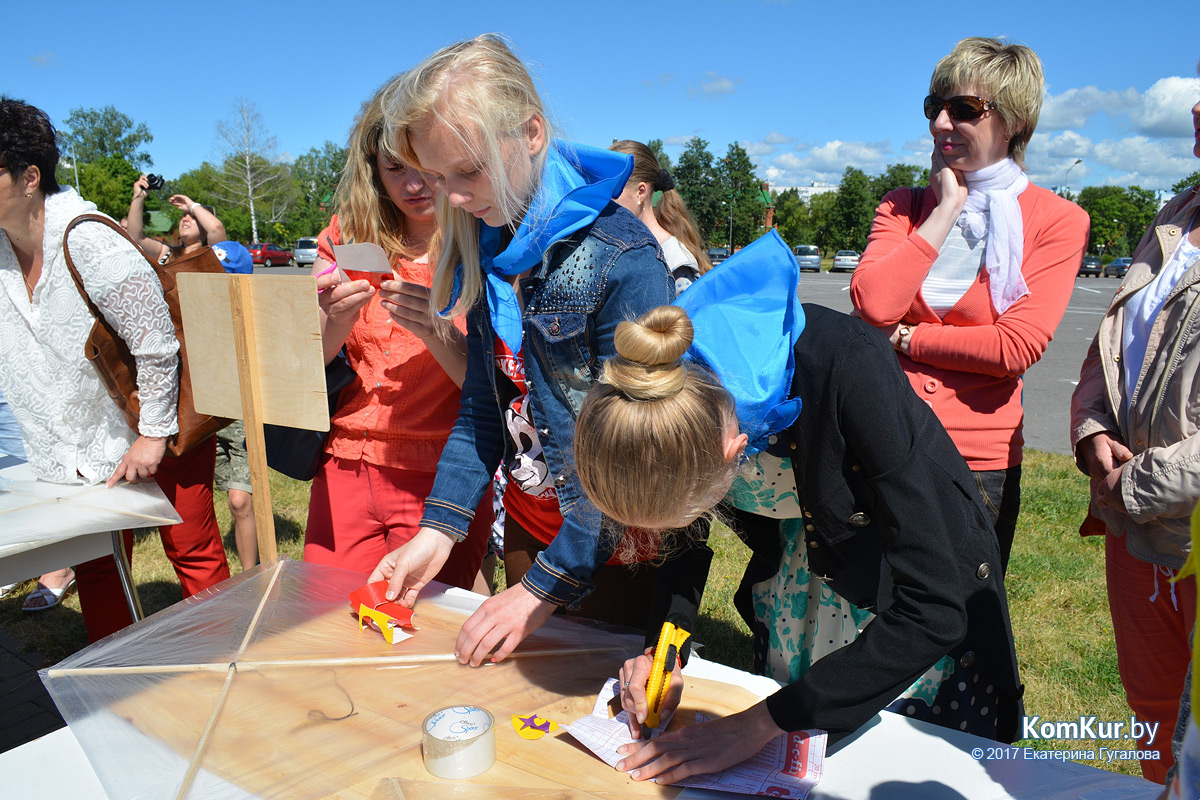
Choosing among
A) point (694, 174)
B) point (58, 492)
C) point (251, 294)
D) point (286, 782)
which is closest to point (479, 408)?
point (251, 294)

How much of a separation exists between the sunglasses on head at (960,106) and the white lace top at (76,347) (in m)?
2.22

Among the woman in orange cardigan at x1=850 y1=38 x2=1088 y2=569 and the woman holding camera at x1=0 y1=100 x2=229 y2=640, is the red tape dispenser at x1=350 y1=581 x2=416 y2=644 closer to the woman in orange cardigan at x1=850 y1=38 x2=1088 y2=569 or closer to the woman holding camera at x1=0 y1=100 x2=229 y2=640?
the woman holding camera at x1=0 y1=100 x2=229 y2=640

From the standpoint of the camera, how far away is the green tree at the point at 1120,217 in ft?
166

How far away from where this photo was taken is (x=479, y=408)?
1.69 metres

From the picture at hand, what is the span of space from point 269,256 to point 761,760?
37.8 metres

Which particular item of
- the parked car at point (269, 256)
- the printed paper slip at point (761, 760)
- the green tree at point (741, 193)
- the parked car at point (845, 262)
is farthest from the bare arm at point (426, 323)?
the green tree at point (741, 193)

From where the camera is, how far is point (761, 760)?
1.15 m

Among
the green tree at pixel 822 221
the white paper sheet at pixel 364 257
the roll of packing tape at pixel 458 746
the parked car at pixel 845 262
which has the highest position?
the green tree at pixel 822 221

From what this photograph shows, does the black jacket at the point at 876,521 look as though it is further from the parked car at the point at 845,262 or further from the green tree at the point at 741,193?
the green tree at the point at 741,193

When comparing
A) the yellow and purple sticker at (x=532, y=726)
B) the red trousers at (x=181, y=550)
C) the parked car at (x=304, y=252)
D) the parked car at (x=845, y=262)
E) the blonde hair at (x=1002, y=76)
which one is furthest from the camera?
the parked car at (x=845, y=262)

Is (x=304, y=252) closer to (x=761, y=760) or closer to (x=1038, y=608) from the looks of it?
(x=1038, y=608)

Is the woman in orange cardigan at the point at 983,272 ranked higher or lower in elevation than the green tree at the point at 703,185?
lower

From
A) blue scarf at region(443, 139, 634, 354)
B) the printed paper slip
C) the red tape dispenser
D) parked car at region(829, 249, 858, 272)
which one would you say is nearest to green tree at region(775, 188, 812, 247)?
parked car at region(829, 249, 858, 272)

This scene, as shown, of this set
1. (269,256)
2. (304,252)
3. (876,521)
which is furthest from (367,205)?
(269,256)
